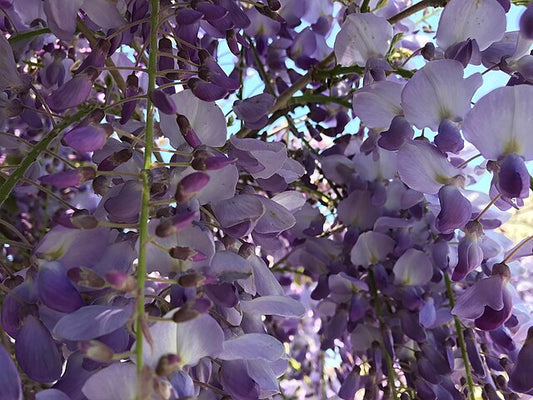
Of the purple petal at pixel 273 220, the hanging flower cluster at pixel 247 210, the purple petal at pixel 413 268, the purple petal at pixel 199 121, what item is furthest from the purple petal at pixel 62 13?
the purple petal at pixel 413 268

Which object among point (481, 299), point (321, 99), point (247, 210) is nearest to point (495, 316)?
point (481, 299)

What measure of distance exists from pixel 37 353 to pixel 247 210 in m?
0.18

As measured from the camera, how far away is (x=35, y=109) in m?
0.70

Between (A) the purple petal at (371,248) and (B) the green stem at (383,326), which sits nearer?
(B) the green stem at (383,326)

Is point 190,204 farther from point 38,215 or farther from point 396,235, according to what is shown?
point 38,215

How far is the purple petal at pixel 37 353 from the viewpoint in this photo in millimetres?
511

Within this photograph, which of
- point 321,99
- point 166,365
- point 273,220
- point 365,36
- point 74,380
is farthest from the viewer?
point 321,99

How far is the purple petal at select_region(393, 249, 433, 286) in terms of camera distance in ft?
2.85

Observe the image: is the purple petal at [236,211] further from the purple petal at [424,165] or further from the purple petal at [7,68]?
the purple petal at [7,68]

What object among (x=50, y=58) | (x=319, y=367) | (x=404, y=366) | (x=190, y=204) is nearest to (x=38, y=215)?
(x=50, y=58)

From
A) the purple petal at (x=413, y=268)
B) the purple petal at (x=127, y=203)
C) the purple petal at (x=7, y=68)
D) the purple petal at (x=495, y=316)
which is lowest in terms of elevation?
the purple petal at (x=413, y=268)

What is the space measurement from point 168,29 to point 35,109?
15 cm

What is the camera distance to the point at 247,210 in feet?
1.82

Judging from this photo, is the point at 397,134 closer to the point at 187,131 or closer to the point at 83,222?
the point at 187,131
